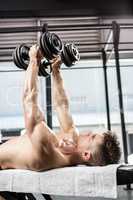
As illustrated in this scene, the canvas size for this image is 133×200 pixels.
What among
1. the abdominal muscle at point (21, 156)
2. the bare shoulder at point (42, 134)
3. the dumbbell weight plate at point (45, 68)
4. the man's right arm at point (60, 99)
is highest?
the dumbbell weight plate at point (45, 68)

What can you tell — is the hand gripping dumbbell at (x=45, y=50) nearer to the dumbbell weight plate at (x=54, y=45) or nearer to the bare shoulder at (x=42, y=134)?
the dumbbell weight plate at (x=54, y=45)

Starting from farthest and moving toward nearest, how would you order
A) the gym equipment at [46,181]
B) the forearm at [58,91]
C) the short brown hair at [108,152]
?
the forearm at [58,91] < the short brown hair at [108,152] < the gym equipment at [46,181]

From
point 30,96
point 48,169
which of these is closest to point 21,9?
point 30,96

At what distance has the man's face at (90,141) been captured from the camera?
115 cm

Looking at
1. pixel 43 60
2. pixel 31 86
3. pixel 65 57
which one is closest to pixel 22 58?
pixel 43 60

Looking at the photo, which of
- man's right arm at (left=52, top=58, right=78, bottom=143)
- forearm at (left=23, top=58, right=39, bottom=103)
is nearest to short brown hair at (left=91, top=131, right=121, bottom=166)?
forearm at (left=23, top=58, right=39, bottom=103)

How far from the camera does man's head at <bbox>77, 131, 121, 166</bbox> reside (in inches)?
45.1

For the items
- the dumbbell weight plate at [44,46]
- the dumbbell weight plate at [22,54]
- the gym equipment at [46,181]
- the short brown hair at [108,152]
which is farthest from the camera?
the dumbbell weight plate at [22,54]

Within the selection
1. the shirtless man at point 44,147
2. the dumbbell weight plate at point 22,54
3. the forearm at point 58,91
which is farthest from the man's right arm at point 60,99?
the shirtless man at point 44,147

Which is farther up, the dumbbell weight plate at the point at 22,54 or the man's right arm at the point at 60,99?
the dumbbell weight plate at the point at 22,54

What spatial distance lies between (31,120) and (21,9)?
1.98m

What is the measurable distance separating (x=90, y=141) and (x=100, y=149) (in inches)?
2.4

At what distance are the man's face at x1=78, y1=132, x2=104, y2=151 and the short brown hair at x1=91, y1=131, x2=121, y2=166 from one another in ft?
0.06

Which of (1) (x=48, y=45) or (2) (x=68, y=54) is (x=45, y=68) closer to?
(2) (x=68, y=54)
